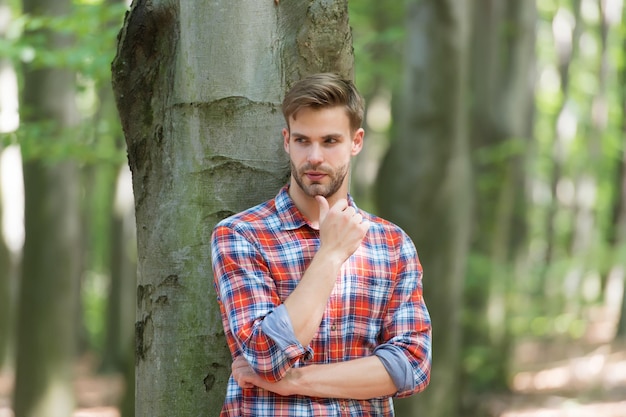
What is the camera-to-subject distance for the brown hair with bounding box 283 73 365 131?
10.2ft

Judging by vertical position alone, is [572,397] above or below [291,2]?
below

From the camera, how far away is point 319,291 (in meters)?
2.82

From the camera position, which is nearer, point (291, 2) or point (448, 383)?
point (291, 2)

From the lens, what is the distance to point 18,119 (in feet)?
33.9

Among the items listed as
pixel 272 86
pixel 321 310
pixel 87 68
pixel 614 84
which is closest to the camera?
pixel 321 310

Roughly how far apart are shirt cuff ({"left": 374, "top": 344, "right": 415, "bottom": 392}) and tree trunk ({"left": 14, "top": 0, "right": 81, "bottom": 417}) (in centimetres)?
840

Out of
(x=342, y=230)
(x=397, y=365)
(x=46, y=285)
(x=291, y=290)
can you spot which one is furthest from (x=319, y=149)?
(x=46, y=285)

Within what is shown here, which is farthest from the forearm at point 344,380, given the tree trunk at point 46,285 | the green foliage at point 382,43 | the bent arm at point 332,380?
the green foliage at point 382,43

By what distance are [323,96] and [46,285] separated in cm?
863

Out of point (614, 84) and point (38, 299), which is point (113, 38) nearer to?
point (38, 299)

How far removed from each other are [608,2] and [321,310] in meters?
18.1

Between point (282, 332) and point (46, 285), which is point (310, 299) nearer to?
point (282, 332)

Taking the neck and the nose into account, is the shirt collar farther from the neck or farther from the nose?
the nose

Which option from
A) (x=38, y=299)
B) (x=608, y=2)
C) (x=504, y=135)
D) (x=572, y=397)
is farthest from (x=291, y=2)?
(x=608, y=2)
